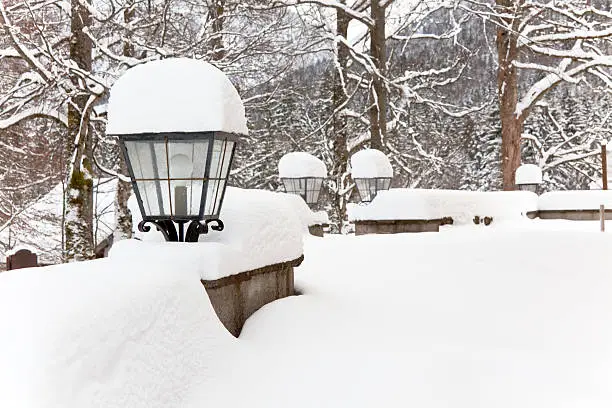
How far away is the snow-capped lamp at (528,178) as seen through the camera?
1538 cm

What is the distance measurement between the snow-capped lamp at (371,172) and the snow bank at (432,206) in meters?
0.59

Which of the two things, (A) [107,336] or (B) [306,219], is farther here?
(B) [306,219]

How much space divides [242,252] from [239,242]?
2.2 inches

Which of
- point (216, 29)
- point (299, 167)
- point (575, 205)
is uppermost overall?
point (216, 29)

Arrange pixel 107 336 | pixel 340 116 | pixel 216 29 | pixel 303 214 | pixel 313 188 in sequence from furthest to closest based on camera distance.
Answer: pixel 340 116, pixel 313 188, pixel 216 29, pixel 303 214, pixel 107 336

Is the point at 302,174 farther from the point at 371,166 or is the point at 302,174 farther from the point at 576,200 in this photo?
the point at 576,200

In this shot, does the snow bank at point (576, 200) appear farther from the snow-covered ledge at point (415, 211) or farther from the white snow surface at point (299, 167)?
the white snow surface at point (299, 167)

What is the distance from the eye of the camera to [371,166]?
10398 mm

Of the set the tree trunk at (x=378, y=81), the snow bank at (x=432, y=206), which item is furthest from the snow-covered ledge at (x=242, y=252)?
the tree trunk at (x=378, y=81)

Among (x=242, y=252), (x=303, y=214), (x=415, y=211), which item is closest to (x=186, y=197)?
(x=242, y=252)

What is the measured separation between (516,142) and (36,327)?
1447 cm

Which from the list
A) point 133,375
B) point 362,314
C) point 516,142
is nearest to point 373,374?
point 362,314

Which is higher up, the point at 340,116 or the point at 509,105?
the point at 509,105

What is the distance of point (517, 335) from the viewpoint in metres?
3.54
